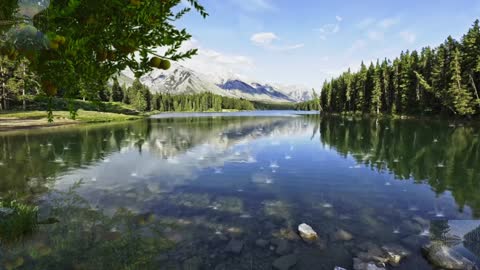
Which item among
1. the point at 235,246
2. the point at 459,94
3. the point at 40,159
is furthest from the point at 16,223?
the point at 459,94

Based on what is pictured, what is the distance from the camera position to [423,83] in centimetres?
7588

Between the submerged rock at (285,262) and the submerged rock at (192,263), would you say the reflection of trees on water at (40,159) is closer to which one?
the submerged rock at (192,263)

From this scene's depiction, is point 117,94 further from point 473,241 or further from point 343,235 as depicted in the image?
point 473,241

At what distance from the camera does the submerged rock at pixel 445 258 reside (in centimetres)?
878

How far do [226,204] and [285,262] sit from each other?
589 centimetres

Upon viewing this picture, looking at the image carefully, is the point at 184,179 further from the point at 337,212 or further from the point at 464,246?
the point at 464,246

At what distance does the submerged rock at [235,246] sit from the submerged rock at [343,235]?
3666 millimetres

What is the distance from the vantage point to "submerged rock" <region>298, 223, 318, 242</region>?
1078 centimetres

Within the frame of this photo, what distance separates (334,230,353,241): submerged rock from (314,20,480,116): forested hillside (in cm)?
6499

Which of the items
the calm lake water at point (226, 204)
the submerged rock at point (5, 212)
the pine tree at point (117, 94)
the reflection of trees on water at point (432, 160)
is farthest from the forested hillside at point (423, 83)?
the pine tree at point (117, 94)

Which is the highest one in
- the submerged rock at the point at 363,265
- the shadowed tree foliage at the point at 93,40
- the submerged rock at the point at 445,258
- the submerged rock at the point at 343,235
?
the shadowed tree foliage at the point at 93,40

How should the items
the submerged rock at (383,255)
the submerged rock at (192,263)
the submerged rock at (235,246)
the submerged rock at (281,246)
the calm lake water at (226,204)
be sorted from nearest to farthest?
the submerged rock at (192,263) → the submerged rock at (383,255) → the calm lake water at (226,204) → the submerged rock at (281,246) → the submerged rock at (235,246)

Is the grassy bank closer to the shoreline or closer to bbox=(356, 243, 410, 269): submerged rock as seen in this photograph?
the shoreline

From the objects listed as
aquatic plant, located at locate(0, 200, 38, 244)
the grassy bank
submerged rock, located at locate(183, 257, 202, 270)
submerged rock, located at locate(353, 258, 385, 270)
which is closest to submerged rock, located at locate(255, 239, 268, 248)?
submerged rock, located at locate(183, 257, 202, 270)
